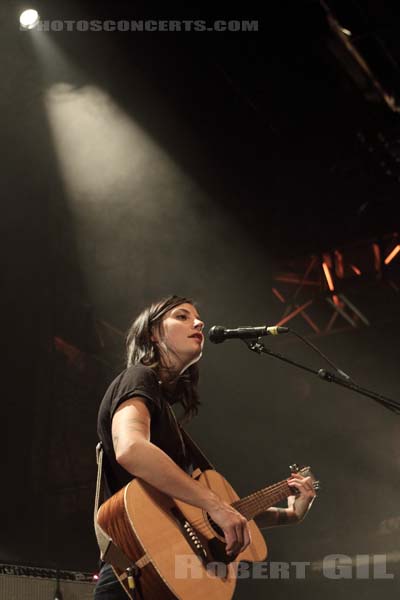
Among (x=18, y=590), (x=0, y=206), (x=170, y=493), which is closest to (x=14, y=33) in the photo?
(x=0, y=206)

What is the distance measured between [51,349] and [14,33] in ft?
9.03

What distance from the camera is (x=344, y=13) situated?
15.3 feet

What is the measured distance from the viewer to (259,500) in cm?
252

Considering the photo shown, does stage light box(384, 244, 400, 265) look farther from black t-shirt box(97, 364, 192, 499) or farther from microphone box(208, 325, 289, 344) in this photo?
black t-shirt box(97, 364, 192, 499)

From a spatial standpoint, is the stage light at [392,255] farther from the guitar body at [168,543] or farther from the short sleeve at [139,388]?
the guitar body at [168,543]

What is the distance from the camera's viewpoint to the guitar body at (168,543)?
1.89 metres

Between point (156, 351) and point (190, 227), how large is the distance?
4.28m

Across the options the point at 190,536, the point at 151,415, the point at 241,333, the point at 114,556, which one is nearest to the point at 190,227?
the point at 241,333

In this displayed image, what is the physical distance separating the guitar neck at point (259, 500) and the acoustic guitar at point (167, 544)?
10.6 inches

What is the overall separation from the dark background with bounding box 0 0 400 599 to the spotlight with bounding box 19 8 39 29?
7 cm

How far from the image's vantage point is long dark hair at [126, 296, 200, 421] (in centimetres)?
255

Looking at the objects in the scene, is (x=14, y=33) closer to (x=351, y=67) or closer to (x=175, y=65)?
(x=175, y=65)

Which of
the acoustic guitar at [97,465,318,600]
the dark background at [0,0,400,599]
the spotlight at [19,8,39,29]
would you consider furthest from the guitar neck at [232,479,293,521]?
the spotlight at [19,8,39,29]

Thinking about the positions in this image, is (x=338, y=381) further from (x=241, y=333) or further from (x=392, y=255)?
(x=392, y=255)
